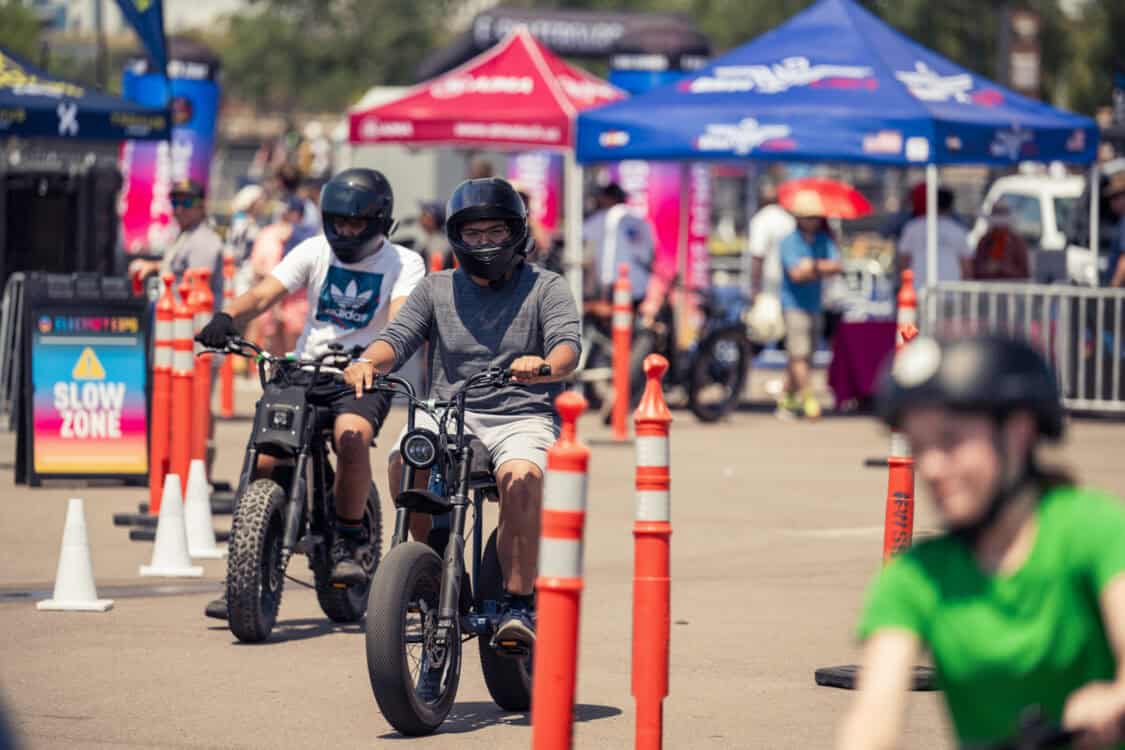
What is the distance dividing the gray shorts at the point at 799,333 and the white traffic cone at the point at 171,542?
9.57 m

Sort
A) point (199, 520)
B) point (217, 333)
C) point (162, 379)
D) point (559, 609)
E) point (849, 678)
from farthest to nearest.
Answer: point (162, 379)
point (199, 520)
point (217, 333)
point (849, 678)
point (559, 609)

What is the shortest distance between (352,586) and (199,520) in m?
2.30

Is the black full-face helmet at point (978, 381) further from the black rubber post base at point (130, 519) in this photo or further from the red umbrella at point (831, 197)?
the red umbrella at point (831, 197)

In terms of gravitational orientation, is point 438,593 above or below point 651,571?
below

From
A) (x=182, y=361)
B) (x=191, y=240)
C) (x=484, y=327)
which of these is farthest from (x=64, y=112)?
(x=484, y=327)

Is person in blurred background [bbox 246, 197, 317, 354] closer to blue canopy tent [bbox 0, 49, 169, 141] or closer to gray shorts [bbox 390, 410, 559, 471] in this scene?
blue canopy tent [bbox 0, 49, 169, 141]

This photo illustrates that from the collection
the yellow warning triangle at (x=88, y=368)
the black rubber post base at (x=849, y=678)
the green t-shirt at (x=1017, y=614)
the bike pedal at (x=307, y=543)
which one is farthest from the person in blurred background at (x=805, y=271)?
the green t-shirt at (x=1017, y=614)

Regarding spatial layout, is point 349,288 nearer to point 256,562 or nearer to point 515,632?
point 256,562

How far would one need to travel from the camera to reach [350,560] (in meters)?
9.07

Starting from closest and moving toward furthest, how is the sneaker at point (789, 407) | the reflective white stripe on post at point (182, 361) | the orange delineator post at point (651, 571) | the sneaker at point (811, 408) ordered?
the orange delineator post at point (651, 571), the reflective white stripe on post at point (182, 361), the sneaker at point (811, 408), the sneaker at point (789, 407)

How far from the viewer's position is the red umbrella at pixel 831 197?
19.8 metres

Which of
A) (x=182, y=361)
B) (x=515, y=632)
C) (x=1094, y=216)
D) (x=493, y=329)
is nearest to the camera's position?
(x=515, y=632)

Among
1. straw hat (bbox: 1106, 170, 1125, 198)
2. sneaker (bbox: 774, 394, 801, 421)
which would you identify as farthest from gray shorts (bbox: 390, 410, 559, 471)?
straw hat (bbox: 1106, 170, 1125, 198)

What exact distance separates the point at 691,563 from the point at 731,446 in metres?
6.36
